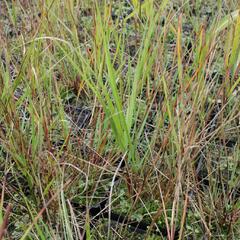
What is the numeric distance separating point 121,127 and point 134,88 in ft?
0.36

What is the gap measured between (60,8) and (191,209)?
37.1 inches

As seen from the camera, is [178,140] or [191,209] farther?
[191,209]

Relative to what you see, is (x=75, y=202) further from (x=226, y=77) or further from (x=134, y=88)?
(x=226, y=77)

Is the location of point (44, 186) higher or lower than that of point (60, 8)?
lower

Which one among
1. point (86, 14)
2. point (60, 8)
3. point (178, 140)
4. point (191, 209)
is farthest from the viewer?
point (86, 14)

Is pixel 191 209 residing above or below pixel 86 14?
below

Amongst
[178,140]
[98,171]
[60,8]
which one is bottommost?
[98,171]

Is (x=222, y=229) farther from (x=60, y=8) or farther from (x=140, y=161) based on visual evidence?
(x=60, y=8)

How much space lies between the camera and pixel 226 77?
1.33 meters

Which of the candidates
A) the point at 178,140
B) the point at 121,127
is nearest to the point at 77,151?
the point at 121,127

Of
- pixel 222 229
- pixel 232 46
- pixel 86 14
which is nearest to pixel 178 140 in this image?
pixel 222 229

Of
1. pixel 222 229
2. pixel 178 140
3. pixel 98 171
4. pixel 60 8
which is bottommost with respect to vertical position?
pixel 222 229

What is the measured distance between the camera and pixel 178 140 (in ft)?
3.75

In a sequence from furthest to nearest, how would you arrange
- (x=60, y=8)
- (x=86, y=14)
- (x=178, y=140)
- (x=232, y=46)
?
(x=86, y=14), (x=60, y=8), (x=232, y=46), (x=178, y=140)
